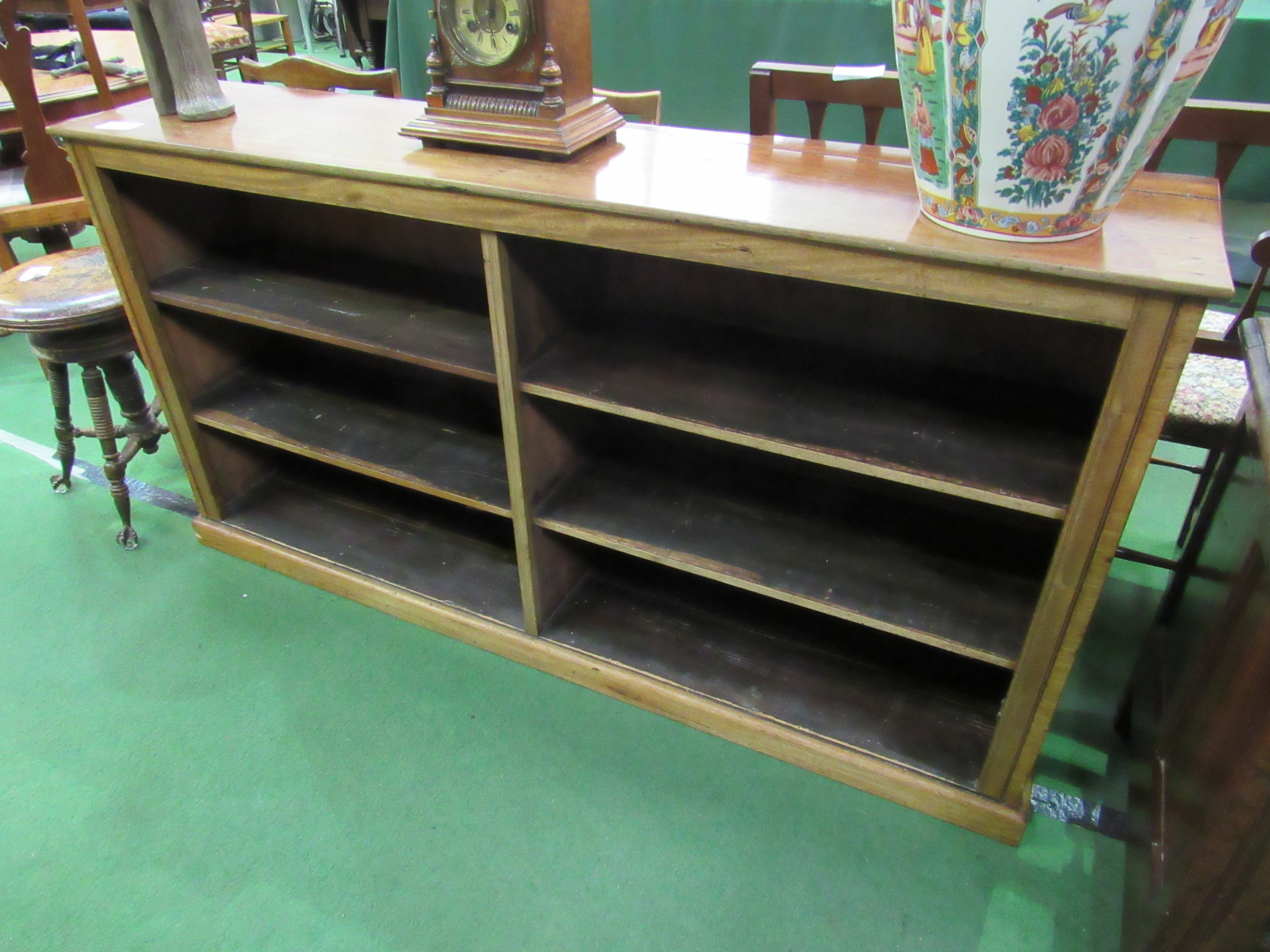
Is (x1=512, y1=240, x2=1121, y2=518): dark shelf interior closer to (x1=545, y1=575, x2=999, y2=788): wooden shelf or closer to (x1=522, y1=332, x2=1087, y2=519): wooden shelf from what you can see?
(x1=522, y1=332, x2=1087, y2=519): wooden shelf

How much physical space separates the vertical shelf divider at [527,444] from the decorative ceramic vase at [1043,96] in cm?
67

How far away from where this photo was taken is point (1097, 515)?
3.58 ft

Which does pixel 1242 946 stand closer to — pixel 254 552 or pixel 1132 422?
pixel 1132 422

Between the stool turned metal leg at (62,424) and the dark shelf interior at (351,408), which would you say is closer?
the dark shelf interior at (351,408)

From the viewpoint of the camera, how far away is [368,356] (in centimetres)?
218

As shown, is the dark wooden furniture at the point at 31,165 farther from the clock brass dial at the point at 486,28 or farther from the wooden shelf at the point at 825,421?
the wooden shelf at the point at 825,421

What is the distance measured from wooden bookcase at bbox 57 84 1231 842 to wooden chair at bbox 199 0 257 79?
13.8ft

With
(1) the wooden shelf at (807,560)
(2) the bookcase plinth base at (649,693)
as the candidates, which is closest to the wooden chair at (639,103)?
(1) the wooden shelf at (807,560)

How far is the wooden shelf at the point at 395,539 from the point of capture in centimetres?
192

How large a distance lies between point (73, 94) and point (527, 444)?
293 centimetres

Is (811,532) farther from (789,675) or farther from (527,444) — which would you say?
A: (527,444)

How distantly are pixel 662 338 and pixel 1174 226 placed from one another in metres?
0.83

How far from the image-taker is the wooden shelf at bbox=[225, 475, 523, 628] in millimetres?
1925

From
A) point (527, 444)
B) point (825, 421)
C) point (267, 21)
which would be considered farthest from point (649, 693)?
point (267, 21)
